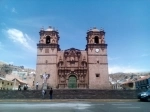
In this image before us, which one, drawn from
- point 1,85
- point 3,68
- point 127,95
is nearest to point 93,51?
point 127,95

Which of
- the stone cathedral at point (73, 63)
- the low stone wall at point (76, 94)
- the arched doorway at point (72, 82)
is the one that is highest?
the stone cathedral at point (73, 63)

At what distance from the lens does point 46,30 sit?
3950 cm

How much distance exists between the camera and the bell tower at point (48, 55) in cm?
3631

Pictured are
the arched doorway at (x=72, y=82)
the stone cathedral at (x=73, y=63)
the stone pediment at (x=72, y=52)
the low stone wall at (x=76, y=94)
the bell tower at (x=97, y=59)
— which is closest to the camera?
the low stone wall at (x=76, y=94)

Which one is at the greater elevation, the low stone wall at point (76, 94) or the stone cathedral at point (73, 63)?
the stone cathedral at point (73, 63)

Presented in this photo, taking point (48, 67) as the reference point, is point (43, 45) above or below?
above

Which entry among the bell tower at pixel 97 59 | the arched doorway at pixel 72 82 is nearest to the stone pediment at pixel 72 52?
the bell tower at pixel 97 59

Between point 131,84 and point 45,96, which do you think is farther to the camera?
point 131,84

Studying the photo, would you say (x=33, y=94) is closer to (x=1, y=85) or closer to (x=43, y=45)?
(x=43, y=45)

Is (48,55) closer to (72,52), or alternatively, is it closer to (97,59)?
(72,52)

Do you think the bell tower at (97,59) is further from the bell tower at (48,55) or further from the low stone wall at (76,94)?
the low stone wall at (76,94)

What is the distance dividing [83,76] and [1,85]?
25.6 meters

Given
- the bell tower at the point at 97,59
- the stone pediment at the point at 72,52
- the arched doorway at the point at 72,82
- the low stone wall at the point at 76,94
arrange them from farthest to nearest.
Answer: the stone pediment at the point at 72,52 → the arched doorway at the point at 72,82 → the bell tower at the point at 97,59 → the low stone wall at the point at 76,94

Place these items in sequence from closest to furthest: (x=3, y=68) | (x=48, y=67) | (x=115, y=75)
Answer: (x=48, y=67) < (x=3, y=68) < (x=115, y=75)
